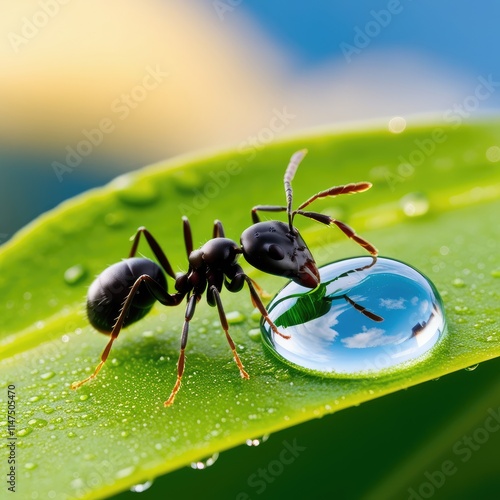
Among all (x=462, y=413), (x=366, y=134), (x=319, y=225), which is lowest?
(x=462, y=413)

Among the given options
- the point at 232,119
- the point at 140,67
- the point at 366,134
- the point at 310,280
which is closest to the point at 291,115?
the point at 232,119

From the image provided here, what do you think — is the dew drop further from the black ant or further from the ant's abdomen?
the ant's abdomen

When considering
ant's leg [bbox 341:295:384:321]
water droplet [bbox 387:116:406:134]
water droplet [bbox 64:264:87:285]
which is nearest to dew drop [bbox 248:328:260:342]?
ant's leg [bbox 341:295:384:321]

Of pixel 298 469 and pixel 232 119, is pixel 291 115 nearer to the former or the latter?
pixel 232 119

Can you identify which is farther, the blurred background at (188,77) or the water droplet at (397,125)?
the blurred background at (188,77)

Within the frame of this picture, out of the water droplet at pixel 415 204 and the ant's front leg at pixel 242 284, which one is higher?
the ant's front leg at pixel 242 284

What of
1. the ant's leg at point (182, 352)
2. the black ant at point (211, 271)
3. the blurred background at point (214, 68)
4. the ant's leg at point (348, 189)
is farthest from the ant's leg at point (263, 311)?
the blurred background at point (214, 68)

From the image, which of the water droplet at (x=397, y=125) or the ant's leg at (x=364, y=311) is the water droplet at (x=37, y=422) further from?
→ the water droplet at (x=397, y=125)
